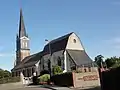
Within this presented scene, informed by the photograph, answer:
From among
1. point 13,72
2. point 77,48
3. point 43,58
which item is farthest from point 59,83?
point 13,72

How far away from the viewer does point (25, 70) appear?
98.2m

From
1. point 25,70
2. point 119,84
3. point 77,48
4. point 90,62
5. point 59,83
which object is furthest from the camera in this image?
point 25,70

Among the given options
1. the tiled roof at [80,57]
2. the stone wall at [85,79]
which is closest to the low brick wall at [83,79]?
the stone wall at [85,79]

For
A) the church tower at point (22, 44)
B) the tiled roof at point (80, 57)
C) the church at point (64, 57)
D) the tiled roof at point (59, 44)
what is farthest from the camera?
the church tower at point (22, 44)

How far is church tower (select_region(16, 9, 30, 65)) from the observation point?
112875 mm

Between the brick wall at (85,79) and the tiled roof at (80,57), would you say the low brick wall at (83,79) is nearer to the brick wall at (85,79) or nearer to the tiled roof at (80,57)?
the brick wall at (85,79)

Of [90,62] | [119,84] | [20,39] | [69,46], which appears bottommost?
[119,84]

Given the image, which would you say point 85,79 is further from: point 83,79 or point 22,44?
point 22,44

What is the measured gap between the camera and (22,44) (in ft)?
371

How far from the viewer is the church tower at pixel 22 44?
370 feet

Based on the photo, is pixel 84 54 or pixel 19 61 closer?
pixel 84 54

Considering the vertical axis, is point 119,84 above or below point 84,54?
below

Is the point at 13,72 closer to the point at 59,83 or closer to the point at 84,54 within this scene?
the point at 84,54

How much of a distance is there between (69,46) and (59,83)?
3745 centimetres
